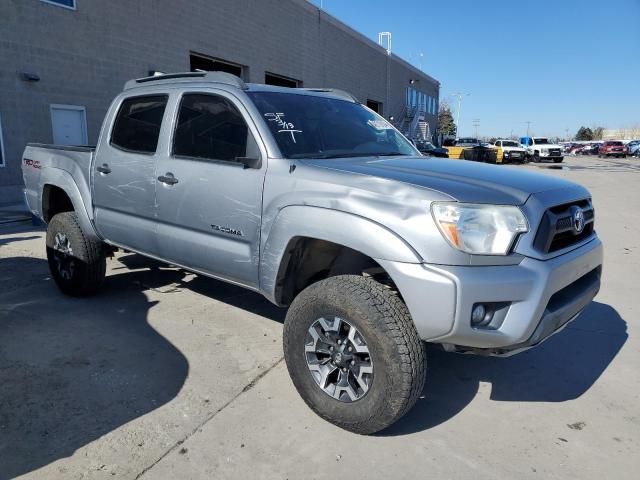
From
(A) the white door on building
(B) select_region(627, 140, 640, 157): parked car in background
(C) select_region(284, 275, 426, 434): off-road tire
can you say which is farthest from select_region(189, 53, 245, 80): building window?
(B) select_region(627, 140, 640, 157): parked car in background

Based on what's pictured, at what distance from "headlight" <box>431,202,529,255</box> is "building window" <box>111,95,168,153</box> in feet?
8.14

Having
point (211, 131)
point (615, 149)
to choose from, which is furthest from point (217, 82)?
point (615, 149)

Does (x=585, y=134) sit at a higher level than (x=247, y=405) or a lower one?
higher

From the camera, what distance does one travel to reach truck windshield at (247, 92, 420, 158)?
11.1ft

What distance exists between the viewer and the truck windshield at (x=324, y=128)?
3.38 metres

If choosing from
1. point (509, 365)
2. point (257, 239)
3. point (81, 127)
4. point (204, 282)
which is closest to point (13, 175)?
point (81, 127)

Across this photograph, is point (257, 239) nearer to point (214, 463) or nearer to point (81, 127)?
point (214, 463)

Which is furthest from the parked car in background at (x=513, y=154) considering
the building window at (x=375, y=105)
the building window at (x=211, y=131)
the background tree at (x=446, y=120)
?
the background tree at (x=446, y=120)

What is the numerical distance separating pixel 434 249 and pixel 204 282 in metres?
3.64

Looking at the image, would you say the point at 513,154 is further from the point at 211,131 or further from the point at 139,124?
the point at 211,131

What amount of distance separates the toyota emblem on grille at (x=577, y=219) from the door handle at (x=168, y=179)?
262 centimetres

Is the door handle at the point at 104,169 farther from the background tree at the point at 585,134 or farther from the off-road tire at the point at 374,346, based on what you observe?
the background tree at the point at 585,134

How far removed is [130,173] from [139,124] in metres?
0.45

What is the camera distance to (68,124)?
13688 millimetres
